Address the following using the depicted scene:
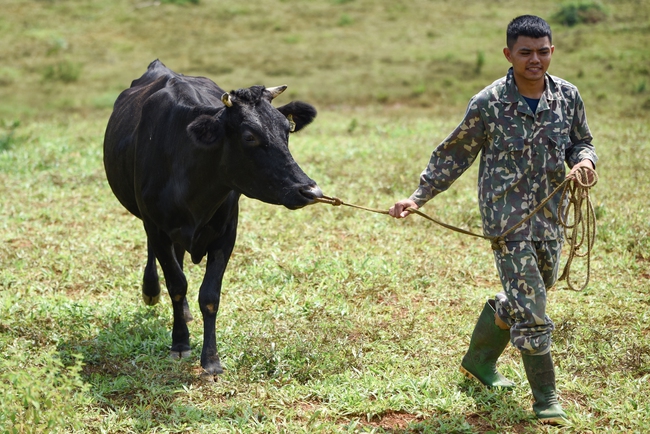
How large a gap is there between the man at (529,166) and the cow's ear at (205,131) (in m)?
1.33

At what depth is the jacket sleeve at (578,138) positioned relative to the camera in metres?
3.86

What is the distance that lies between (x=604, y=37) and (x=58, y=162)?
13552 millimetres

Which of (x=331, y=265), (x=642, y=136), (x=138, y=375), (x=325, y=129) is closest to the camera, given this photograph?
(x=138, y=375)

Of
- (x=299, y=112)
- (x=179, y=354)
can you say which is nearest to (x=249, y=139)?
(x=299, y=112)

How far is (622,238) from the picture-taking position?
6.67 m

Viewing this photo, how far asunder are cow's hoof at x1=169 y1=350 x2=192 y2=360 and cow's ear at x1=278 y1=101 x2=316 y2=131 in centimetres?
152

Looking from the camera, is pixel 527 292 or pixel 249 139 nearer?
pixel 527 292

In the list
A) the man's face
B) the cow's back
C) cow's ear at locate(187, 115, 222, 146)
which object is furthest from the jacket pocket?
the cow's back

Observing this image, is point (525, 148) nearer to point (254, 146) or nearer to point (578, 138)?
point (578, 138)

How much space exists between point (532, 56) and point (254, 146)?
153 cm

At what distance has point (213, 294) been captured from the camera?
471 cm

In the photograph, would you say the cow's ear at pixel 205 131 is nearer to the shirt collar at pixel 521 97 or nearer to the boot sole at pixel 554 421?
the shirt collar at pixel 521 97

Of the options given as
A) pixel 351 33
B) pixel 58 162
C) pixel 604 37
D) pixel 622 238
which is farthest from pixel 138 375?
pixel 351 33

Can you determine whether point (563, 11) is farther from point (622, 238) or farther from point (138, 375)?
point (138, 375)
